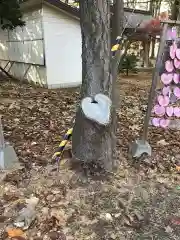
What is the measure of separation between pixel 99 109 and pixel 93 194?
95 cm

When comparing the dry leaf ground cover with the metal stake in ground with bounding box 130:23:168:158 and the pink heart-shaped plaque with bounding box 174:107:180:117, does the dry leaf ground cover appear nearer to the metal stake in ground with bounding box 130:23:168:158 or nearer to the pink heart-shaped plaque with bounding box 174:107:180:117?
the metal stake in ground with bounding box 130:23:168:158

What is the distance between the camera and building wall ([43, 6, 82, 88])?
11719 millimetres

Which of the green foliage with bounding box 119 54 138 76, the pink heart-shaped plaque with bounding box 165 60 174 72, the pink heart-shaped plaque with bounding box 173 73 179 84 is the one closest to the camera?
the pink heart-shaped plaque with bounding box 165 60 174 72

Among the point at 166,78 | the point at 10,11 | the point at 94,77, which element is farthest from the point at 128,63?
the point at 94,77

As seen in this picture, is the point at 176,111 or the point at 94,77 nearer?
the point at 94,77

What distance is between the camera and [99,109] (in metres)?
3.53

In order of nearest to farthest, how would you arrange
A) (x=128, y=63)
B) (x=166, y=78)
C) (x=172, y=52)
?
(x=172, y=52), (x=166, y=78), (x=128, y=63)

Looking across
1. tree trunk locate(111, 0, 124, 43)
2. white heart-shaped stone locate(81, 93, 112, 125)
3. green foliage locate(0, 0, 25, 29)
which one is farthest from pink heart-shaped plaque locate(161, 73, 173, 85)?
green foliage locate(0, 0, 25, 29)

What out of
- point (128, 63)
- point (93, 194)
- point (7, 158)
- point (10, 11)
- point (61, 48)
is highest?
point (10, 11)

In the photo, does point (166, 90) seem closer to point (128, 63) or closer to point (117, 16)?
point (117, 16)

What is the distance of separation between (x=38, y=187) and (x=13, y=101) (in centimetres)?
513

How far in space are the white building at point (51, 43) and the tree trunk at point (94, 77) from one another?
823cm

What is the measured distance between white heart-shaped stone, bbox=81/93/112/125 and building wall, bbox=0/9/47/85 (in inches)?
343

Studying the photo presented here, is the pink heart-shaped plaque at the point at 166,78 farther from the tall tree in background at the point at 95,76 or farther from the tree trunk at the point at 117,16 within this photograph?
the tree trunk at the point at 117,16
